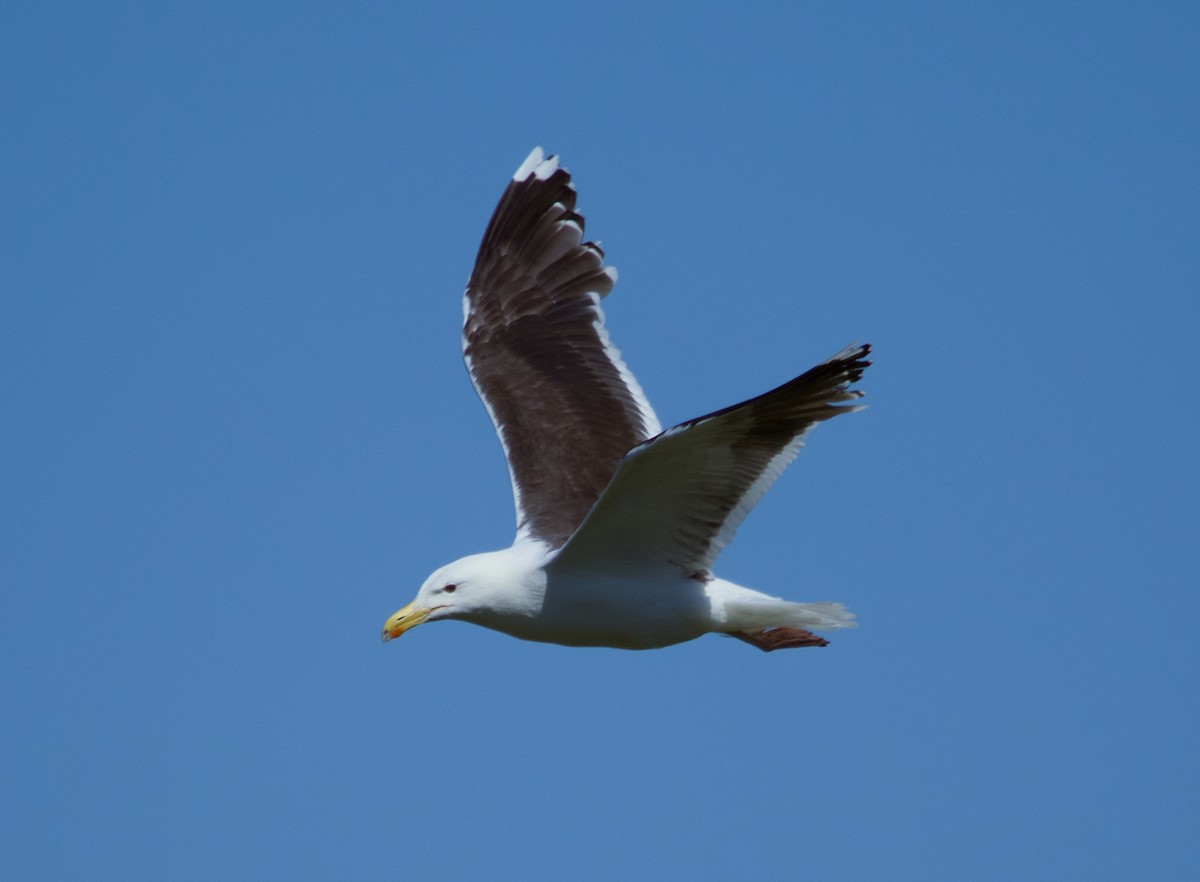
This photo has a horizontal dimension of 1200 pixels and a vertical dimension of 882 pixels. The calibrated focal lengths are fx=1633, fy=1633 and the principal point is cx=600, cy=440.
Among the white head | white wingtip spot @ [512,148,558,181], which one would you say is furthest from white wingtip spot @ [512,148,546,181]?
the white head

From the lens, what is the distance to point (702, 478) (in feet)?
27.6

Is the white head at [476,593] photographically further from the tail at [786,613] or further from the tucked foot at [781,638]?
the tucked foot at [781,638]

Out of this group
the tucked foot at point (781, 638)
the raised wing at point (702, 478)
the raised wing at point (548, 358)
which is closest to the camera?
the raised wing at point (702, 478)

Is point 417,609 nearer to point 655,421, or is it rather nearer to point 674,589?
point 674,589

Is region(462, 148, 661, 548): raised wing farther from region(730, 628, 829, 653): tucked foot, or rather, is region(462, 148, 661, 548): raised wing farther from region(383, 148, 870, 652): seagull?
region(730, 628, 829, 653): tucked foot

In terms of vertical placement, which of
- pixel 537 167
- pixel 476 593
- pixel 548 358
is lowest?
pixel 476 593

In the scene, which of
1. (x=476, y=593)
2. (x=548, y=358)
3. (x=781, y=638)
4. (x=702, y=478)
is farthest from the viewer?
(x=548, y=358)

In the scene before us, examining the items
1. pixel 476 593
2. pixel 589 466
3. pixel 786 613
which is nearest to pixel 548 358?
pixel 589 466

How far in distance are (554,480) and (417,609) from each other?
1524 mm

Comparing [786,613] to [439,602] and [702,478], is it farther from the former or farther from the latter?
[439,602]

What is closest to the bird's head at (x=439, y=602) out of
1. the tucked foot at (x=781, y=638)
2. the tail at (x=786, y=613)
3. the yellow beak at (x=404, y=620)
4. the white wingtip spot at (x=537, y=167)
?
the yellow beak at (x=404, y=620)

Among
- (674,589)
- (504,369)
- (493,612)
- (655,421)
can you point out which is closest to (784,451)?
(674,589)

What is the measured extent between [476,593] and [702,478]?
61.3 inches

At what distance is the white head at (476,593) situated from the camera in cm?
908
